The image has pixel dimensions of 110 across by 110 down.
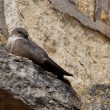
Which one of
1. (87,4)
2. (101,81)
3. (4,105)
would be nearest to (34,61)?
(4,105)

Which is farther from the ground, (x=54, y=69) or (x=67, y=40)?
(x=67, y=40)

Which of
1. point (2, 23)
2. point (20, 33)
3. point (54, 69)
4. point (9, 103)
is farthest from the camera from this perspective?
point (2, 23)

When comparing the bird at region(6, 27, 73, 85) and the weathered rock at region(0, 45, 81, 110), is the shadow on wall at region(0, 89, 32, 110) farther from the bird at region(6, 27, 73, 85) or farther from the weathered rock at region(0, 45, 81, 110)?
the bird at region(6, 27, 73, 85)

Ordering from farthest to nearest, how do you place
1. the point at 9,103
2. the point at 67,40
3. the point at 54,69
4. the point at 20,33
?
the point at 67,40 → the point at 20,33 → the point at 54,69 → the point at 9,103

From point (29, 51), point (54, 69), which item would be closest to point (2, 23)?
point (29, 51)

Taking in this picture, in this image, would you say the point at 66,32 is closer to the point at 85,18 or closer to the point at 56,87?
the point at 85,18

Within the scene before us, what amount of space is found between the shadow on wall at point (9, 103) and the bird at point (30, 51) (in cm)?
24

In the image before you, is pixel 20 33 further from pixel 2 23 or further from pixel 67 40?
pixel 67 40

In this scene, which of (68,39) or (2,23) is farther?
(68,39)

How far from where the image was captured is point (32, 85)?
2160mm

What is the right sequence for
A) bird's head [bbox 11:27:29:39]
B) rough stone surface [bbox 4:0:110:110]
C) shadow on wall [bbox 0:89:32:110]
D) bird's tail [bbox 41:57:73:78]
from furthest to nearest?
rough stone surface [bbox 4:0:110:110], bird's head [bbox 11:27:29:39], bird's tail [bbox 41:57:73:78], shadow on wall [bbox 0:89:32:110]

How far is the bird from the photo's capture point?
7.62 feet

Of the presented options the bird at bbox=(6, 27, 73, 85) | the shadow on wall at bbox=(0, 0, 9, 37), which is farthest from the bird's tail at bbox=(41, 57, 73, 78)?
the shadow on wall at bbox=(0, 0, 9, 37)

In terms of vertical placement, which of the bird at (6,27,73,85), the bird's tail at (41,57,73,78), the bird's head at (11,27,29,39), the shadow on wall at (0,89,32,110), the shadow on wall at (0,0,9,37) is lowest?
the shadow on wall at (0,89,32,110)
